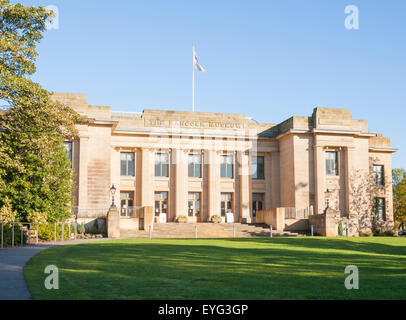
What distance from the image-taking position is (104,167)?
39.4 m

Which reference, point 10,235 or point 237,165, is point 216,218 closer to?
point 237,165

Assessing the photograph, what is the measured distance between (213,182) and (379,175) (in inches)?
696

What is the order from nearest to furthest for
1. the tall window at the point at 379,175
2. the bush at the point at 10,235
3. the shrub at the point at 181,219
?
the bush at the point at 10,235, the shrub at the point at 181,219, the tall window at the point at 379,175

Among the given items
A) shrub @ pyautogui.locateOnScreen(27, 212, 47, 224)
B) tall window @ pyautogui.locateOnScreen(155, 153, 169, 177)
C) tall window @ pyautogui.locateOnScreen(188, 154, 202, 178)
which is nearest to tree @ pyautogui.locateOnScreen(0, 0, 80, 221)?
shrub @ pyautogui.locateOnScreen(27, 212, 47, 224)

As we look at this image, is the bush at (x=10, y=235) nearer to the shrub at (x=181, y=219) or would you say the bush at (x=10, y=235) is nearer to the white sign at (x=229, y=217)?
the shrub at (x=181, y=219)

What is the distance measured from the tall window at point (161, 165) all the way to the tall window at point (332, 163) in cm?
1477

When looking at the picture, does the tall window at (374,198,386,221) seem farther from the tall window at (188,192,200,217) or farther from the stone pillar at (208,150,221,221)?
the tall window at (188,192,200,217)

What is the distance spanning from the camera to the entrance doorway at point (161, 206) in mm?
43688

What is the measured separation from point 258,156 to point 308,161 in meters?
5.47

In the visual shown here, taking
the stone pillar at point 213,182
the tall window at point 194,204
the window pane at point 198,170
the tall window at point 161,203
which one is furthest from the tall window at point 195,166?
the tall window at point 161,203

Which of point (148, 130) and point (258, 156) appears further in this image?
point (258, 156)

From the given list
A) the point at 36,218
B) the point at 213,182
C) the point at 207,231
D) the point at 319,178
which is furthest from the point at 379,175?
the point at 36,218
